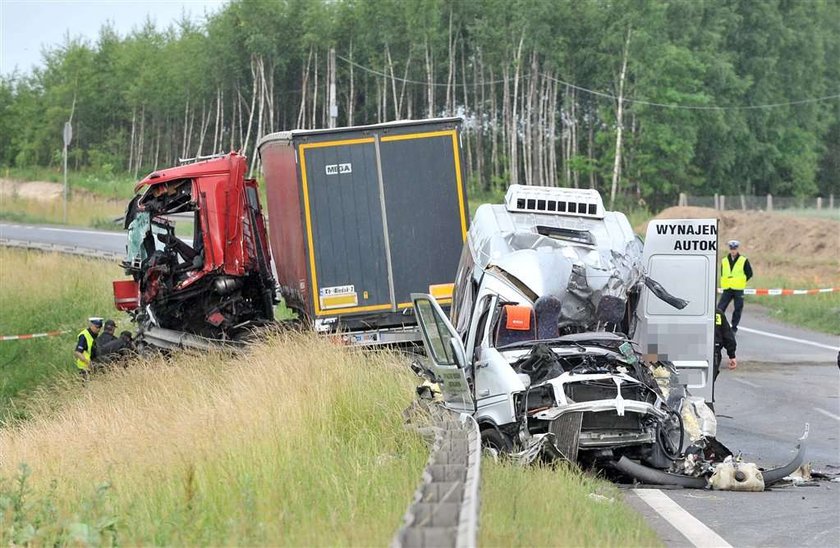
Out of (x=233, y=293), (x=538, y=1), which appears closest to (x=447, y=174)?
(x=233, y=293)

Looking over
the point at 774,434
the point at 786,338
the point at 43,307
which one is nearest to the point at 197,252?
the point at 774,434

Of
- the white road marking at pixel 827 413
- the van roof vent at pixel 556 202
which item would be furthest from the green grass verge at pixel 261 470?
the white road marking at pixel 827 413

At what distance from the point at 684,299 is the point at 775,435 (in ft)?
6.05

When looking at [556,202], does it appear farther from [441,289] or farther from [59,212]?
[59,212]

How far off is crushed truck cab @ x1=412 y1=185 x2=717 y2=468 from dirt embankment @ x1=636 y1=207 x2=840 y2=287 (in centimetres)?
2115

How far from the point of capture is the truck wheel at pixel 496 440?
Answer: 31.4ft

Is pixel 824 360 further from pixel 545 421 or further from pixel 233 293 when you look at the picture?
pixel 545 421

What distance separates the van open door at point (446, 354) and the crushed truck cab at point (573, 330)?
0.7 inches

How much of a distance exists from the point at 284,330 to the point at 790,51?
227 ft

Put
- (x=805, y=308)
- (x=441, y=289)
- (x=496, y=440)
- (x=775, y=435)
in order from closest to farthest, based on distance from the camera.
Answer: (x=496, y=440)
(x=775, y=435)
(x=441, y=289)
(x=805, y=308)

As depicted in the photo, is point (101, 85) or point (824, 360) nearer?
point (824, 360)

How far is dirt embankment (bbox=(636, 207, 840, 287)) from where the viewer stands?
115ft

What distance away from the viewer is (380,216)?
16.2 metres

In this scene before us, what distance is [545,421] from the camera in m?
9.44
